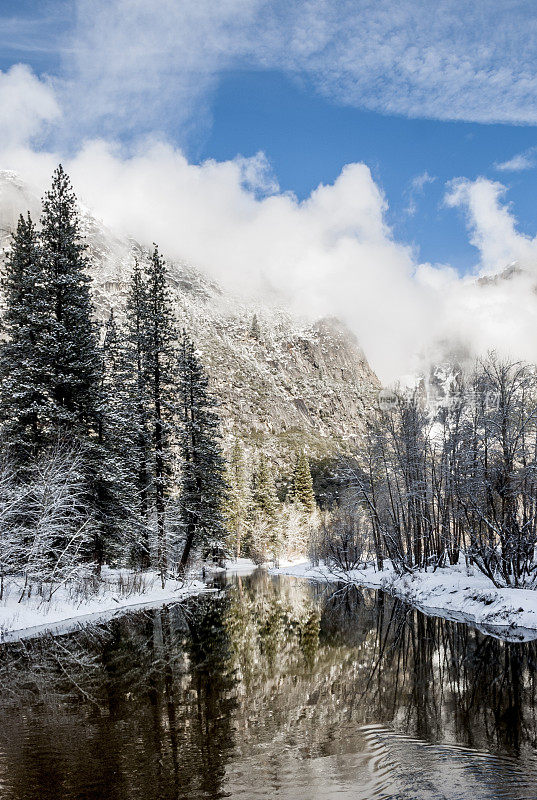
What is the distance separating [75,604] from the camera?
2291 cm

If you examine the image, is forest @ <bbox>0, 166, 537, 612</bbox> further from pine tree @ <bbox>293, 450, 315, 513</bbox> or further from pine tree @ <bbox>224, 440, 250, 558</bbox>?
pine tree @ <bbox>293, 450, 315, 513</bbox>

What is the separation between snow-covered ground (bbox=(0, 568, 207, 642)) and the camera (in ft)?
63.6

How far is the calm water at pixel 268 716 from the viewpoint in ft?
22.4

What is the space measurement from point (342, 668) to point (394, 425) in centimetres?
2826

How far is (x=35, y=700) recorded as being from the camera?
1091 cm

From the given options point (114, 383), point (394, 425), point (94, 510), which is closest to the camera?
point (94, 510)

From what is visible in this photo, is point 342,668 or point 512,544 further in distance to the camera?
point 512,544

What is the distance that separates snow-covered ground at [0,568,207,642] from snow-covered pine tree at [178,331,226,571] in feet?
15.8

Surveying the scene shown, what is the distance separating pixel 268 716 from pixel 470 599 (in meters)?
17.0

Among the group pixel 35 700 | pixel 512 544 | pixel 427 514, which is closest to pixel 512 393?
pixel 512 544

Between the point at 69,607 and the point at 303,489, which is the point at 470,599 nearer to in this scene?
the point at 69,607

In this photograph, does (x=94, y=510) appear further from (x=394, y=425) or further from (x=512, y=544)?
(x=394, y=425)

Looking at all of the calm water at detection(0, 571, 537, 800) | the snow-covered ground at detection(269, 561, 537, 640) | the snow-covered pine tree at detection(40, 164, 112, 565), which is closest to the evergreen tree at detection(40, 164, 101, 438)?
the snow-covered pine tree at detection(40, 164, 112, 565)

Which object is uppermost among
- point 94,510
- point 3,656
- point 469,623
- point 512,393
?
point 512,393
